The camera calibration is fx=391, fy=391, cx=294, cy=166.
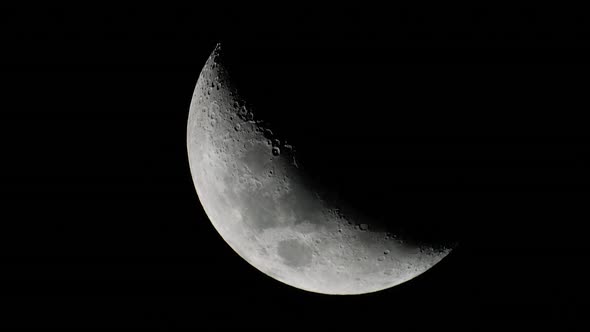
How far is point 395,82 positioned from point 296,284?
1.66 m

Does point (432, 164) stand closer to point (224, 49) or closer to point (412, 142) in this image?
point (412, 142)

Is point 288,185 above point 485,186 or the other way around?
the other way around

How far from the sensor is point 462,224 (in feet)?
8.18

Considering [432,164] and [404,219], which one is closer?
[432,164]

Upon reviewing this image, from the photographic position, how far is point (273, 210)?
2.42 meters

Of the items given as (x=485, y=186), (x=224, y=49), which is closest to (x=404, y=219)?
(x=485, y=186)

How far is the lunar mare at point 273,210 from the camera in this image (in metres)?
2.34

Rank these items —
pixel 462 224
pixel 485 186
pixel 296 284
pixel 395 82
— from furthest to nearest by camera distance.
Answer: pixel 296 284 < pixel 462 224 < pixel 485 186 < pixel 395 82

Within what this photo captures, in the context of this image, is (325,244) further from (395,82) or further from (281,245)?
(395,82)

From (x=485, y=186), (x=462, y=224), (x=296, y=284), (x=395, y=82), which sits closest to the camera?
(x=395, y=82)

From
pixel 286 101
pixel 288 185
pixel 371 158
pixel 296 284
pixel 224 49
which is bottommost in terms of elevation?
pixel 296 284

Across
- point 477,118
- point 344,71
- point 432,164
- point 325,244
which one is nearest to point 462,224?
point 432,164

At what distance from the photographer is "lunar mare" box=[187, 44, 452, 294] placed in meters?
2.34

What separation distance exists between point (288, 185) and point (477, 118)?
44.5 inches
